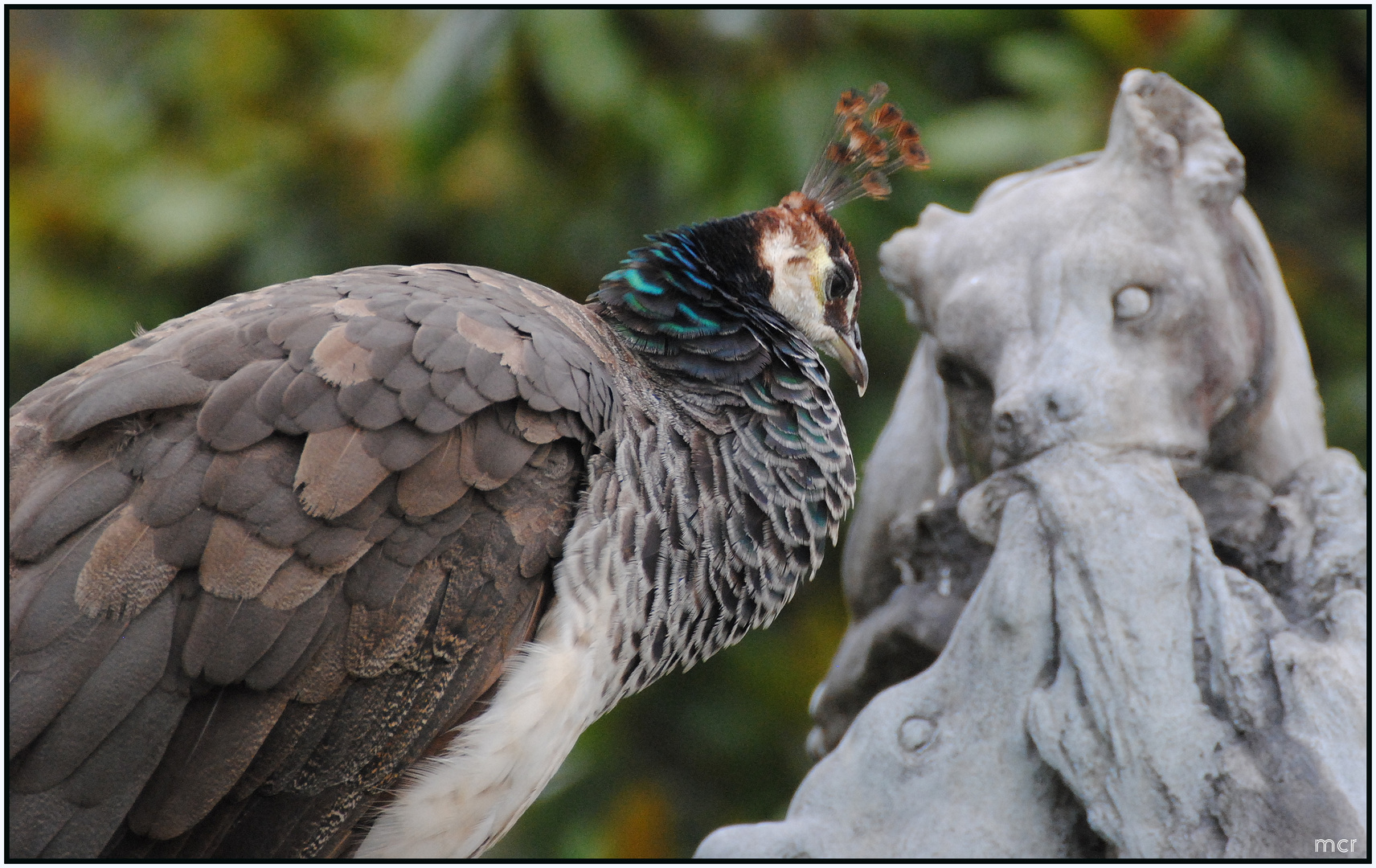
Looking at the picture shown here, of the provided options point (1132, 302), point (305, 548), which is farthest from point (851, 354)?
point (305, 548)

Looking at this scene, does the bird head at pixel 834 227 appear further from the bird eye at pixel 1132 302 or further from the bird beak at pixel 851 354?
the bird eye at pixel 1132 302

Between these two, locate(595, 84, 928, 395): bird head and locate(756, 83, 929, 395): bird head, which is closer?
locate(595, 84, 928, 395): bird head

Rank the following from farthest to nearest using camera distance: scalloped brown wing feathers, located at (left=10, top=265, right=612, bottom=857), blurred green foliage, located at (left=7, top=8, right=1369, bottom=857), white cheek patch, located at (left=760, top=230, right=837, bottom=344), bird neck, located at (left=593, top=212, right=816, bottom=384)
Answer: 1. blurred green foliage, located at (left=7, top=8, right=1369, bottom=857)
2. white cheek patch, located at (left=760, top=230, right=837, bottom=344)
3. bird neck, located at (left=593, top=212, right=816, bottom=384)
4. scalloped brown wing feathers, located at (left=10, top=265, right=612, bottom=857)

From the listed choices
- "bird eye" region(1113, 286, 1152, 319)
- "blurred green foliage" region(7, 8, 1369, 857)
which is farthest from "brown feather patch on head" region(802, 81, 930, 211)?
"blurred green foliage" region(7, 8, 1369, 857)

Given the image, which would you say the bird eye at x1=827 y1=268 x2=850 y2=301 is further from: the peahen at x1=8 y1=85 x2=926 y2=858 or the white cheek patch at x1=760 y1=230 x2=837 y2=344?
the peahen at x1=8 y1=85 x2=926 y2=858

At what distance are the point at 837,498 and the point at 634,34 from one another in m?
2.38

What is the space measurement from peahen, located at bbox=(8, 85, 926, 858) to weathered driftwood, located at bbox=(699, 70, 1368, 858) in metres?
0.33

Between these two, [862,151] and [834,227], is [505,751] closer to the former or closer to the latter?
[834,227]

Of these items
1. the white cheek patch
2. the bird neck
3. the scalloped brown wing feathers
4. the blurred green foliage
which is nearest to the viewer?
the scalloped brown wing feathers

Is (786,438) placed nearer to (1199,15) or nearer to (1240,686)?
(1240,686)

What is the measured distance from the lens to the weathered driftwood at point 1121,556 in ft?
5.14

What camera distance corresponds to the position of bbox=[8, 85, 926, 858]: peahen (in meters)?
1.48

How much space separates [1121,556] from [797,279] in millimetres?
770

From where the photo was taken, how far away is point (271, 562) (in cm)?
151
